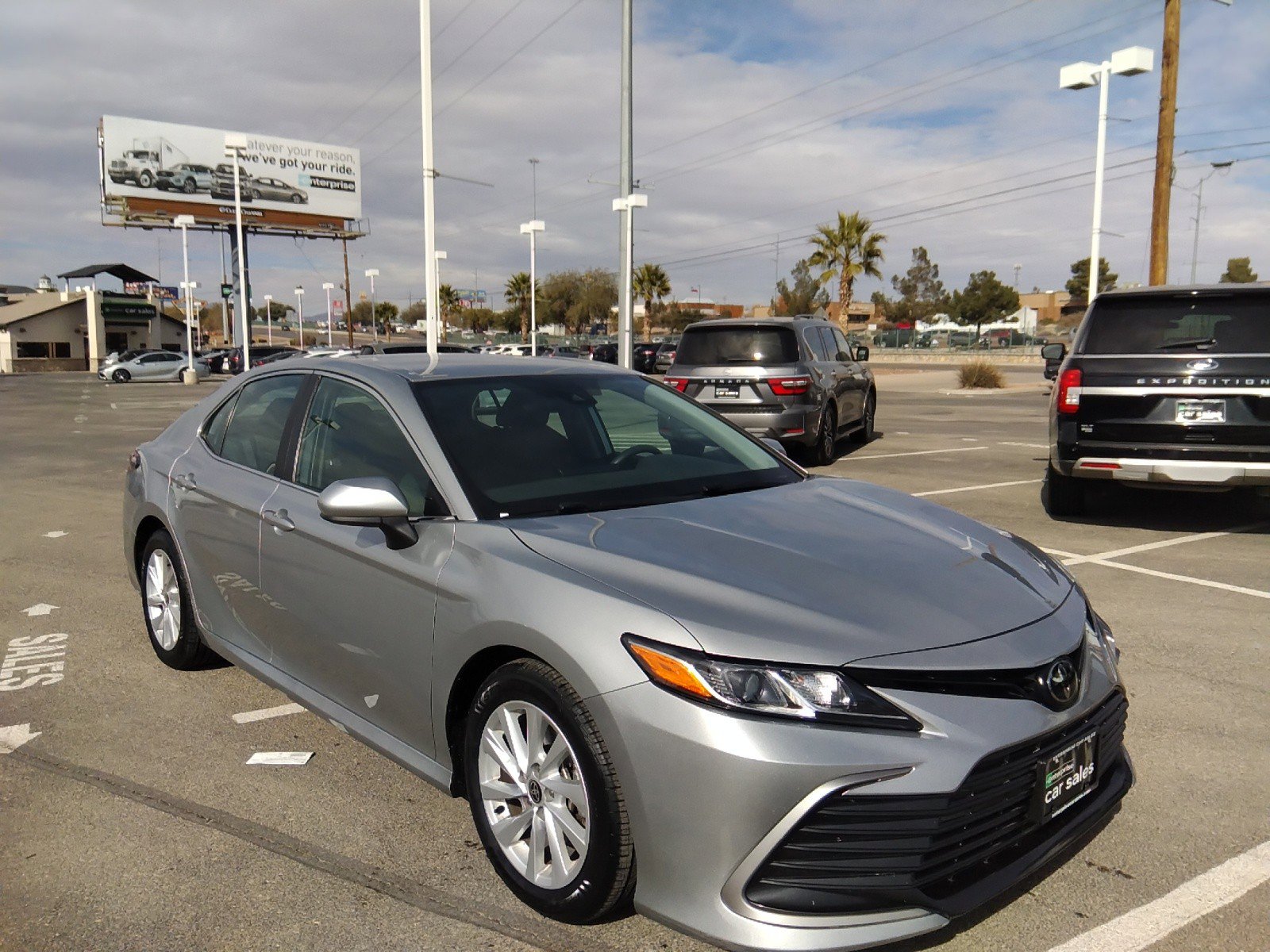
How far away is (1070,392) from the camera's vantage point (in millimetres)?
7902

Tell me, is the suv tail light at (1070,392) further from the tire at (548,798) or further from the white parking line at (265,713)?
the tire at (548,798)

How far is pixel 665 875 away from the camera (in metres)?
2.43

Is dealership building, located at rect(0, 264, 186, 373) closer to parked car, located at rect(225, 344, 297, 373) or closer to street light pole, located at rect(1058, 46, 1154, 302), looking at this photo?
parked car, located at rect(225, 344, 297, 373)

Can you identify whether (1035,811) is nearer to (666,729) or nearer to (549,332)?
(666,729)

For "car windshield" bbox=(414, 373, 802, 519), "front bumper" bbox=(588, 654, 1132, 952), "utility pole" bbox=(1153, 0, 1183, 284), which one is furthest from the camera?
"utility pole" bbox=(1153, 0, 1183, 284)

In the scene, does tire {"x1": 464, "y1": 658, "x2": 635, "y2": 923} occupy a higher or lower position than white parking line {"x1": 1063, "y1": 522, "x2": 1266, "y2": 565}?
higher

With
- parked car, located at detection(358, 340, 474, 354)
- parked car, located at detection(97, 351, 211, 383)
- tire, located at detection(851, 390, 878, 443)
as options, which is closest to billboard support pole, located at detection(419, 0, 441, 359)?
parked car, located at detection(358, 340, 474, 354)

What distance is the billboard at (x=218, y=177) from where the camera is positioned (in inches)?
2544

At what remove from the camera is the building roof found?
239 ft

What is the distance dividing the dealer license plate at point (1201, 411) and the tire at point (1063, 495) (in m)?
1.22

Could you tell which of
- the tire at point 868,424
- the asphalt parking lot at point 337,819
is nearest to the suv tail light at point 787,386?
the tire at point 868,424

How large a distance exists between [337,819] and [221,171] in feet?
239

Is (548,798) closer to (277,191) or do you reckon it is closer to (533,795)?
(533,795)

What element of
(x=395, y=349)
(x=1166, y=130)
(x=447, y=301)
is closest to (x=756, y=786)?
(x=395, y=349)
